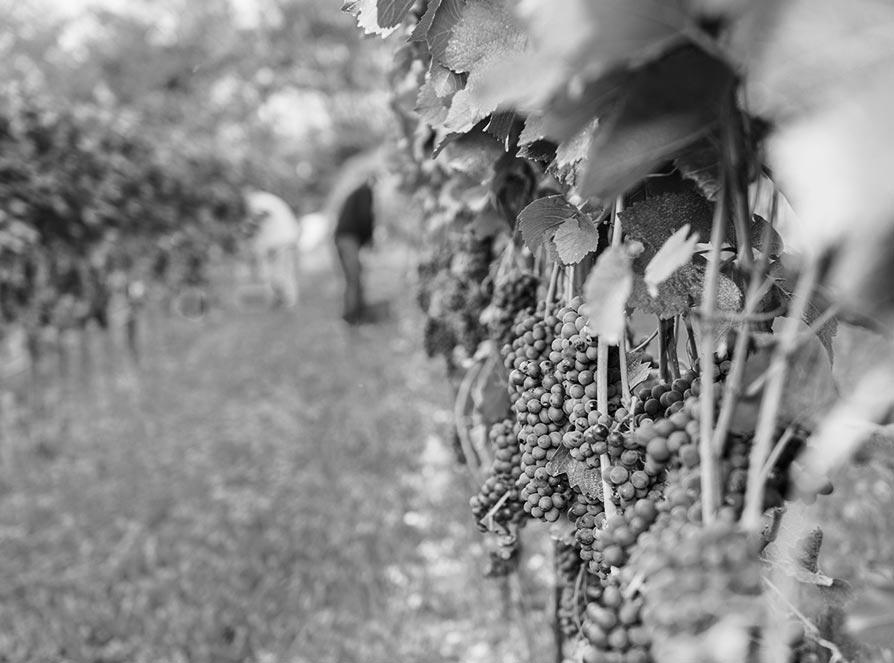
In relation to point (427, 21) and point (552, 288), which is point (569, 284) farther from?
point (427, 21)

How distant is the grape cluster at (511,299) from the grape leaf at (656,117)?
72 cm

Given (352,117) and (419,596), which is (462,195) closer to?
(419,596)

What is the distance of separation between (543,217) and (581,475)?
0.33 meters

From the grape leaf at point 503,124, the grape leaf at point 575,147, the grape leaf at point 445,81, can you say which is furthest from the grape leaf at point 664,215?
the grape leaf at point 445,81

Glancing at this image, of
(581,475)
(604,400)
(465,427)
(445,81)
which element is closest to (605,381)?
(604,400)

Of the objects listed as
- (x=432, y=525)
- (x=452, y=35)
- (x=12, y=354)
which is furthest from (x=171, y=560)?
(x=12, y=354)

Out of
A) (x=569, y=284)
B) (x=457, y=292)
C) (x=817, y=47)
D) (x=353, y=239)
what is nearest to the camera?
(x=817, y=47)

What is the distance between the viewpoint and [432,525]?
3230 mm

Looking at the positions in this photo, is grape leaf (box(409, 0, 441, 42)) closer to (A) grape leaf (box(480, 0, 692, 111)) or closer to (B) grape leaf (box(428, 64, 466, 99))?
(B) grape leaf (box(428, 64, 466, 99))

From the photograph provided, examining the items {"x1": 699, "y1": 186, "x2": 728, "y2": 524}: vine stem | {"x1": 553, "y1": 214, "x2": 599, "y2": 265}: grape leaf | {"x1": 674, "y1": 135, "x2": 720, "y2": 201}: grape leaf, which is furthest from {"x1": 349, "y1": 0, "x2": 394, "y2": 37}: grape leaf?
{"x1": 699, "y1": 186, "x2": 728, "y2": 524}: vine stem

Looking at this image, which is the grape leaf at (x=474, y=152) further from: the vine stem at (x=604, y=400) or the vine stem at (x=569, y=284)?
the vine stem at (x=604, y=400)

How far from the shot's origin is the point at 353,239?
6.91 m

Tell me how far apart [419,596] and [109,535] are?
5.44 feet

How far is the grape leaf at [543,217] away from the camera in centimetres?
95
